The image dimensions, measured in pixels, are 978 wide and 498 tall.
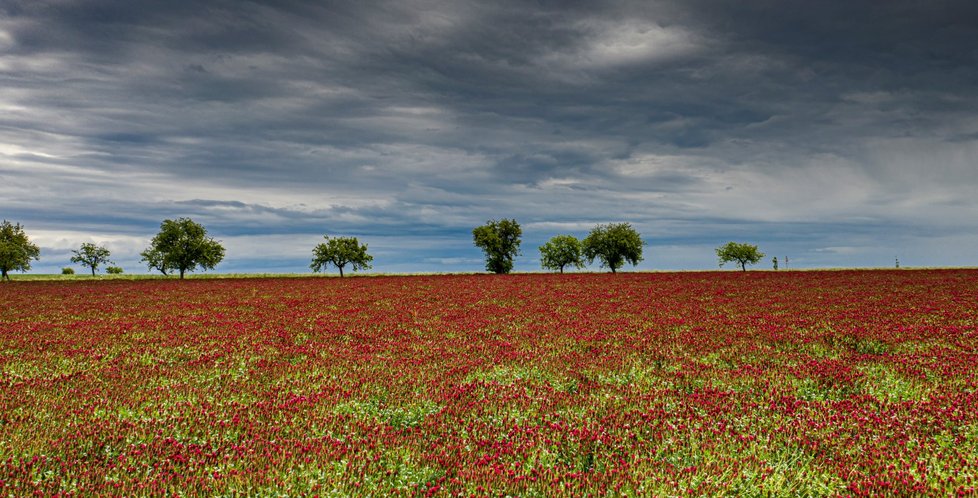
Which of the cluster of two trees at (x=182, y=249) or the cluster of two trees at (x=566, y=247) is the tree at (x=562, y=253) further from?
the cluster of two trees at (x=182, y=249)

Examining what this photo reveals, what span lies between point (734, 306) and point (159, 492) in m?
24.4

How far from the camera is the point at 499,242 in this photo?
99.5 meters

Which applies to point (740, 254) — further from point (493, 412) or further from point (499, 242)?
point (493, 412)

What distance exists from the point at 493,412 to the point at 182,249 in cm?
9143

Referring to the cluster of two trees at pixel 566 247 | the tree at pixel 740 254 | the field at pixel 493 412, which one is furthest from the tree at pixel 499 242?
the field at pixel 493 412

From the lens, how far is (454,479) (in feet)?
17.7

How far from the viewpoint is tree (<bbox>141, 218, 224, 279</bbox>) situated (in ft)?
273

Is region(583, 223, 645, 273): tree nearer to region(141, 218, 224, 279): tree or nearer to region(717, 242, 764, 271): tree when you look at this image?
region(717, 242, 764, 271): tree

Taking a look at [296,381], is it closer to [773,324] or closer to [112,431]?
[112,431]

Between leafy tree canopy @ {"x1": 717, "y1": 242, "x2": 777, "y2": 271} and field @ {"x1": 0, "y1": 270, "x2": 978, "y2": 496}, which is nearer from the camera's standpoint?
field @ {"x1": 0, "y1": 270, "x2": 978, "y2": 496}

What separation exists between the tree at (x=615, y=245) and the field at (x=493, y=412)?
259 feet

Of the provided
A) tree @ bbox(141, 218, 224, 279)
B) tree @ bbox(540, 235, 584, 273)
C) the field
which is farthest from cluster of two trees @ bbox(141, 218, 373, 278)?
the field

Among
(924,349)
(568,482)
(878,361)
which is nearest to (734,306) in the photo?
(924,349)

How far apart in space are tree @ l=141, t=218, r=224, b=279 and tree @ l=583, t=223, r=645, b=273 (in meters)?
67.4
